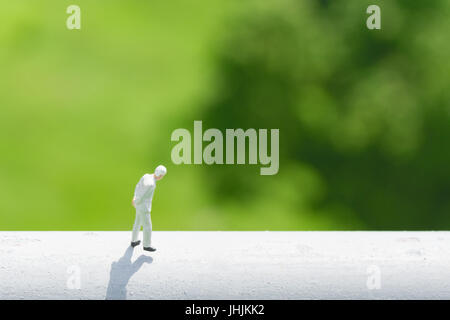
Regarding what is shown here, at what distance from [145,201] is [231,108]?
1.52 ft

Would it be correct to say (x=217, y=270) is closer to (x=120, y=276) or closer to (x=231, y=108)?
(x=120, y=276)

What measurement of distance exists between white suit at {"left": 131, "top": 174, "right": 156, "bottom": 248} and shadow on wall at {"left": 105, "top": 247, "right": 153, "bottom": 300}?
0.13 feet

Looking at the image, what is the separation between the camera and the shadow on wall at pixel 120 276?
87cm

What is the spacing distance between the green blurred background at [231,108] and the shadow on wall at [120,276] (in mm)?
340

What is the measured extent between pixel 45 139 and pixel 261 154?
53 cm

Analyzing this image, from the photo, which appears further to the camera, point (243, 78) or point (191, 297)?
point (243, 78)

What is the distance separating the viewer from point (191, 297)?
88 cm

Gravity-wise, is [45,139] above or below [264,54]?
below

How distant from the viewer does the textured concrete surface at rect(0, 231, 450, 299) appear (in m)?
0.87

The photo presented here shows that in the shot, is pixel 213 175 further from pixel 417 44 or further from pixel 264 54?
pixel 417 44

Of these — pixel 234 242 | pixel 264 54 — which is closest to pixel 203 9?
pixel 264 54

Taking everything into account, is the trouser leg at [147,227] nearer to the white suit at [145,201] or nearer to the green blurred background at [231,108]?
the white suit at [145,201]

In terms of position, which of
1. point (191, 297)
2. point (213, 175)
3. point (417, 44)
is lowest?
point (191, 297)

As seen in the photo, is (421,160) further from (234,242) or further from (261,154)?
(234,242)
